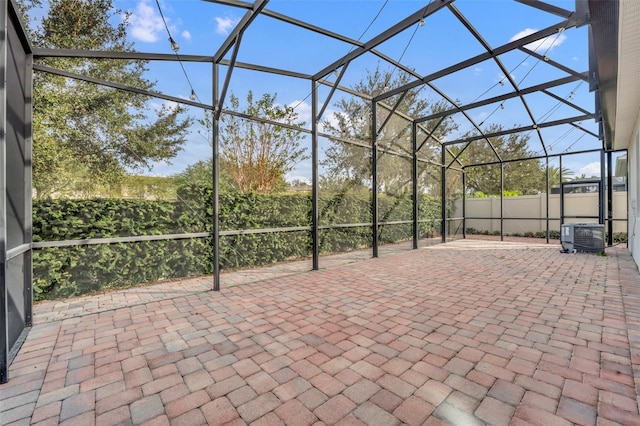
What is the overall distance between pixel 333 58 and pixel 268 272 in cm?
401

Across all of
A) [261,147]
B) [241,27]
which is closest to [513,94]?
[261,147]

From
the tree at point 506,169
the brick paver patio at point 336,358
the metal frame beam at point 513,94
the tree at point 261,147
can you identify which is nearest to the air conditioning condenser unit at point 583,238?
the metal frame beam at point 513,94

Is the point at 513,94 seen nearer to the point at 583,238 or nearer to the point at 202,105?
the point at 583,238

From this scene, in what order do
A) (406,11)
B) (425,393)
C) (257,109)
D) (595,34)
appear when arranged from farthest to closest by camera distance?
(257,109) → (406,11) → (595,34) → (425,393)

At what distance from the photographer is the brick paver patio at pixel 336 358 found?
5.33ft

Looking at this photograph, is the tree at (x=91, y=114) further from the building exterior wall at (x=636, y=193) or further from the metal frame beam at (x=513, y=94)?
the building exterior wall at (x=636, y=193)

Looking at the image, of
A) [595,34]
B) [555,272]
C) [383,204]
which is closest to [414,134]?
[383,204]

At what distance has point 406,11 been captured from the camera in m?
4.11

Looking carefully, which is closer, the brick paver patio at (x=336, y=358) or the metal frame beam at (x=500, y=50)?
the brick paver patio at (x=336, y=358)

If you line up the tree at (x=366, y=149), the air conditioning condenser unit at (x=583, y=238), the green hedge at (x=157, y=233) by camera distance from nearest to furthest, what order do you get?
the green hedge at (x=157, y=233) < the air conditioning condenser unit at (x=583, y=238) < the tree at (x=366, y=149)

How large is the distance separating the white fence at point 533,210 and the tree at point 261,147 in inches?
331

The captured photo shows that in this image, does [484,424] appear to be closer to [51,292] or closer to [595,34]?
[595,34]

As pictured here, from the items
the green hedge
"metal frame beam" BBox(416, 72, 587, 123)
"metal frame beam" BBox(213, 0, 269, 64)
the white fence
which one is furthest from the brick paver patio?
the white fence

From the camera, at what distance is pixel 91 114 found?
4008mm
